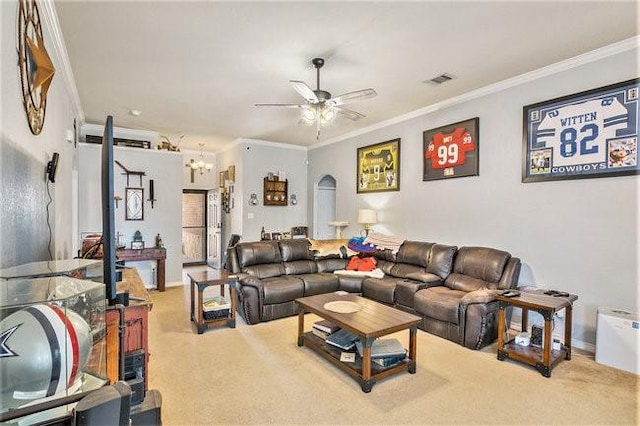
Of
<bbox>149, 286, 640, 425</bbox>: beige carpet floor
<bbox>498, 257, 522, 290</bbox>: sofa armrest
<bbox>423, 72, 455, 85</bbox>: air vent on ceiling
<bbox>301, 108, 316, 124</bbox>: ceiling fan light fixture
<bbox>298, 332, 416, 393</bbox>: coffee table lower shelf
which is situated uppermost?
<bbox>423, 72, 455, 85</bbox>: air vent on ceiling

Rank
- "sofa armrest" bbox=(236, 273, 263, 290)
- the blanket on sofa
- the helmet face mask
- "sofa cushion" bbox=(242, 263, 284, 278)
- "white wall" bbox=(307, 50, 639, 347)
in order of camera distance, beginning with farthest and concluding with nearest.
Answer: the blanket on sofa
"sofa cushion" bbox=(242, 263, 284, 278)
"sofa armrest" bbox=(236, 273, 263, 290)
"white wall" bbox=(307, 50, 639, 347)
the helmet face mask

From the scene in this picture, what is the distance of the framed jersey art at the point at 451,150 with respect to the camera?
4.27 m

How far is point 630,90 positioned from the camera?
2.96m

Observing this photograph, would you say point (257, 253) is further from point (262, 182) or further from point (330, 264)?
point (262, 182)

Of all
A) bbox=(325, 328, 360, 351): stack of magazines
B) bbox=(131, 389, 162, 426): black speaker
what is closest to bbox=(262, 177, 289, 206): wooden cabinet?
bbox=(325, 328, 360, 351): stack of magazines

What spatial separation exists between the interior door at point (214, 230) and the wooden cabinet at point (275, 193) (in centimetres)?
158

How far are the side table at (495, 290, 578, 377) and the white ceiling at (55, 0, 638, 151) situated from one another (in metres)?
2.34

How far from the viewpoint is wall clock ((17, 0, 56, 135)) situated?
171cm

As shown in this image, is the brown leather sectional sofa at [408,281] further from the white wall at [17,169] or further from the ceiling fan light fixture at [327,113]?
the white wall at [17,169]

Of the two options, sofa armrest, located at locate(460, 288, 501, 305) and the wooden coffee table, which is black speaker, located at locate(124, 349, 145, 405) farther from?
sofa armrest, located at locate(460, 288, 501, 305)

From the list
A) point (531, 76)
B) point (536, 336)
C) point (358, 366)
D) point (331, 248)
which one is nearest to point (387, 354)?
point (358, 366)

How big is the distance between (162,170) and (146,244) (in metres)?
1.37

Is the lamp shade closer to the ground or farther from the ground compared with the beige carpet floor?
farther from the ground

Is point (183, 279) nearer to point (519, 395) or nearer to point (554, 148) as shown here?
point (519, 395)
